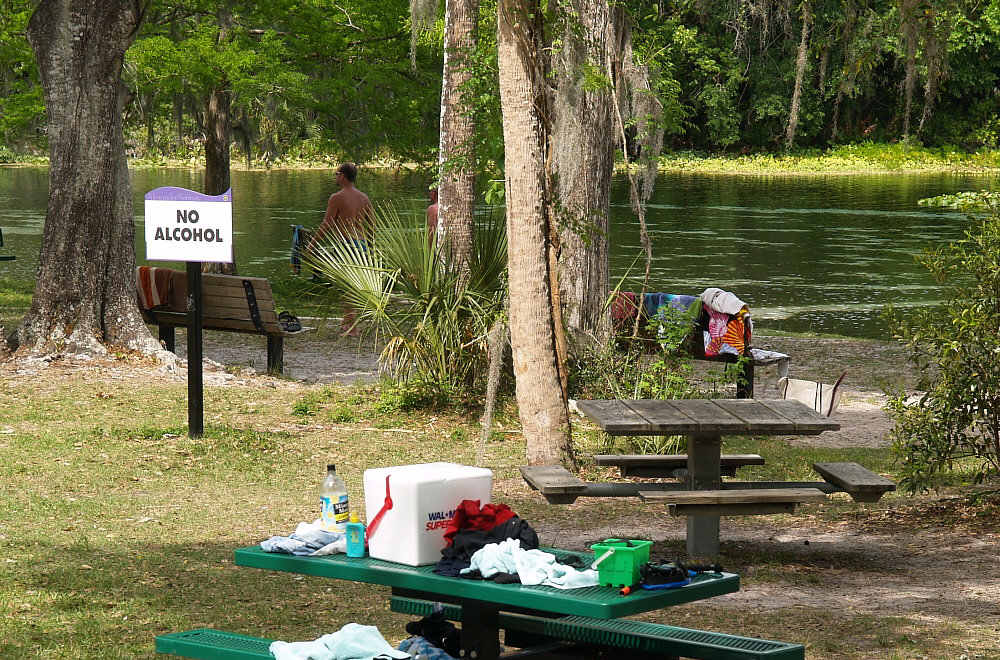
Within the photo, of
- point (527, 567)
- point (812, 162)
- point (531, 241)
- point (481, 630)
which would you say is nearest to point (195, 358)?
point (531, 241)

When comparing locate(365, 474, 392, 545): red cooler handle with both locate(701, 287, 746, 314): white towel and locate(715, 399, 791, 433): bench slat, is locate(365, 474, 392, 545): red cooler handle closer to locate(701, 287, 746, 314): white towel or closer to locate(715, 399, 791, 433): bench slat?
locate(715, 399, 791, 433): bench slat

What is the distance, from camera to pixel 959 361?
7.21m

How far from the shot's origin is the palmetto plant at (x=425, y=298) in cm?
1008

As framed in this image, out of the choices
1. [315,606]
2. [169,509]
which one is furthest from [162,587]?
[169,509]

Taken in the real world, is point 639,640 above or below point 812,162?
below

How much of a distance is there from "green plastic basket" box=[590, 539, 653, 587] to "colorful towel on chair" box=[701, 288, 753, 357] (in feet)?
21.4

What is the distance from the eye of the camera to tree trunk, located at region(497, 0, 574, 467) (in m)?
8.01

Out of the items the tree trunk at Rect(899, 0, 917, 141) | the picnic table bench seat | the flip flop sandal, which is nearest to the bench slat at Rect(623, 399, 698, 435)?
the picnic table bench seat

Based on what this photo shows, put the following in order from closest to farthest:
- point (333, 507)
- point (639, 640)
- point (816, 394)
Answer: point (639, 640)
point (333, 507)
point (816, 394)

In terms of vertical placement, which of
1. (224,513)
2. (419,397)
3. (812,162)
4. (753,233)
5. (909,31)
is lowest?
(224,513)

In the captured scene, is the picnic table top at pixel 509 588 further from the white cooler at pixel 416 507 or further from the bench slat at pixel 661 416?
the bench slat at pixel 661 416

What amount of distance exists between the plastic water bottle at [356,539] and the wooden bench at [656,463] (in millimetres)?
2855

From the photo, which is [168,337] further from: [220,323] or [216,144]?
[216,144]

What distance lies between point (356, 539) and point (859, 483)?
270cm
